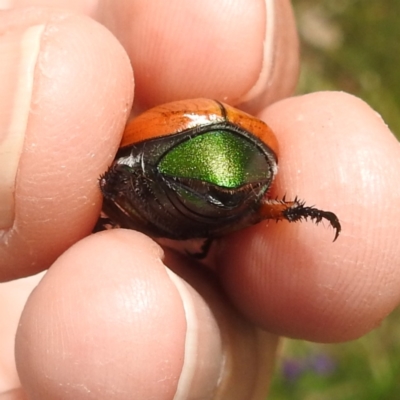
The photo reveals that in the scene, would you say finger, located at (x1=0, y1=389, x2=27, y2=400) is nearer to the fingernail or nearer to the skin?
the skin

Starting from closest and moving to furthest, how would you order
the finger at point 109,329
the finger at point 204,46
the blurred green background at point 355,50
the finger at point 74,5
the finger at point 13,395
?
the finger at point 109,329 → the finger at point 13,395 → the finger at point 204,46 → the finger at point 74,5 → the blurred green background at point 355,50

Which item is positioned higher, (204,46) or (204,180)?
(204,46)

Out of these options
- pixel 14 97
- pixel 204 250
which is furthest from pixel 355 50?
pixel 14 97

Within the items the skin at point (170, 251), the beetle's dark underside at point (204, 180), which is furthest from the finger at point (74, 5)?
the beetle's dark underside at point (204, 180)

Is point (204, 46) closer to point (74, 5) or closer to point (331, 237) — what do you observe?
point (74, 5)

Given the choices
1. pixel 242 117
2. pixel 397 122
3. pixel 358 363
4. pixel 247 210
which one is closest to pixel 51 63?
pixel 242 117

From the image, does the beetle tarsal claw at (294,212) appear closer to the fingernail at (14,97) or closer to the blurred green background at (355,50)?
the fingernail at (14,97)

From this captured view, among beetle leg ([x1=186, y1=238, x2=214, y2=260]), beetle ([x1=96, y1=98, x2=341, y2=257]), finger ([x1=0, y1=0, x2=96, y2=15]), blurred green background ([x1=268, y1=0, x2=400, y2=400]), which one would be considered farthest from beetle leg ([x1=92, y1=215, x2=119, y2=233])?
blurred green background ([x1=268, y1=0, x2=400, y2=400])
